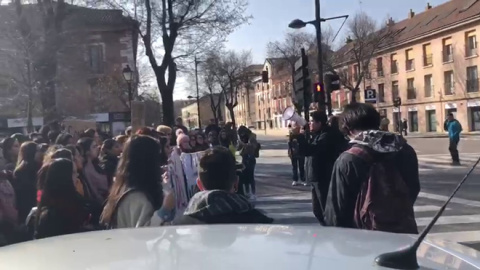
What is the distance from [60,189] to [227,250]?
2353mm

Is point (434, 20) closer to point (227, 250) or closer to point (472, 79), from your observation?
point (472, 79)

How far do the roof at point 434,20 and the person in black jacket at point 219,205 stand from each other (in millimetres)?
43697

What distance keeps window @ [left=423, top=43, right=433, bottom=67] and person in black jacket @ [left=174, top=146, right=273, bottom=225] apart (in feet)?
160

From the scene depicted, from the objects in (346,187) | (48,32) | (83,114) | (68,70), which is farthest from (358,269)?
(83,114)

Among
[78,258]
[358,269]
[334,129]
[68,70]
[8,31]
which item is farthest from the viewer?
[68,70]

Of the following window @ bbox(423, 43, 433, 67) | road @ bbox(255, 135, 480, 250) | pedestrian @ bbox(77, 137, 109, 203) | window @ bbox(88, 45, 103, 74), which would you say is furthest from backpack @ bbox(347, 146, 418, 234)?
window @ bbox(423, 43, 433, 67)

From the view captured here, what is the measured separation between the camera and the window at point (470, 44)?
1698 inches

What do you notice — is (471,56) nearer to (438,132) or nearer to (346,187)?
(438,132)

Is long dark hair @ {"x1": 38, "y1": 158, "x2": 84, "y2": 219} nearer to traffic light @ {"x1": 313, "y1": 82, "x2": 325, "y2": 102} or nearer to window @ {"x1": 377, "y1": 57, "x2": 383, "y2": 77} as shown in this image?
traffic light @ {"x1": 313, "y1": 82, "x2": 325, "y2": 102}

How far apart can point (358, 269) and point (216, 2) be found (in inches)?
917

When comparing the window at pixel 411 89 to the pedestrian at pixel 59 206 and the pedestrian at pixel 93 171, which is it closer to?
the pedestrian at pixel 93 171

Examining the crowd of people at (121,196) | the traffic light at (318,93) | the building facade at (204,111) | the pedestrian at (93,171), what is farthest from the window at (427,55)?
Answer: the crowd of people at (121,196)

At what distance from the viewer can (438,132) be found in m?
47.8

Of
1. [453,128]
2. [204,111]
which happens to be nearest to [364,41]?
[453,128]
